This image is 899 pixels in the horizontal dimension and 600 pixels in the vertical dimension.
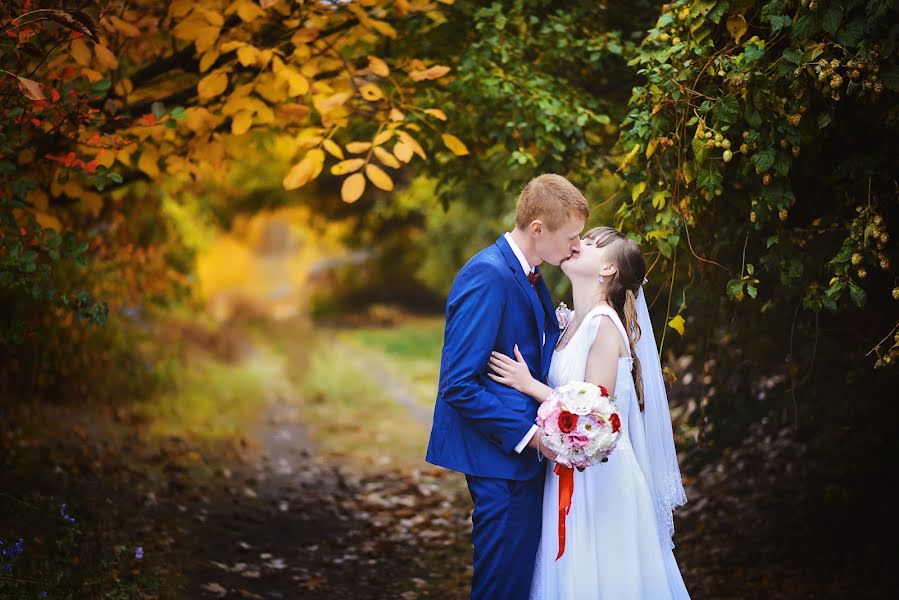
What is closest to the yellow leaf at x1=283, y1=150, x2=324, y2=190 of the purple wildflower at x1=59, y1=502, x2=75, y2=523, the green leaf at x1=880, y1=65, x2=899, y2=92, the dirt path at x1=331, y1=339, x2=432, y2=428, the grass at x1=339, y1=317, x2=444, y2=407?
the purple wildflower at x1=59, y1=502, x2=75, y2=523

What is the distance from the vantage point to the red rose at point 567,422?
9.82 ft

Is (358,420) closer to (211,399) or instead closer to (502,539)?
(211,399)

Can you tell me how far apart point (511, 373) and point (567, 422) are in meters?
0.33

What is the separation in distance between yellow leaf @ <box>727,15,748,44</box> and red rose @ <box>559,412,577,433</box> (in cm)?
196

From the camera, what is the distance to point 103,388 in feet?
25.6

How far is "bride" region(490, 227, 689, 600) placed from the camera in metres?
3.31

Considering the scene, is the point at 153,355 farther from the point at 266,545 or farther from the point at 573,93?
the point at 573,93

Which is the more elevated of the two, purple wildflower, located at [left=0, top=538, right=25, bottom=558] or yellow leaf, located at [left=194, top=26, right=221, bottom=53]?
yellow leaf, located at [left=194, top=26, right=221, bottom=53]

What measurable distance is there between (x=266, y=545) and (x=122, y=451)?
73.4 inches

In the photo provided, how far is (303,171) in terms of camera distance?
4117mm

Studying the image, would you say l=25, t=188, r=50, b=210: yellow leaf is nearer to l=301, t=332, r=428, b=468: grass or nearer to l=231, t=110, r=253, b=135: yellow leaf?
l=231, t=110, r=253, b=135: yellow leaf

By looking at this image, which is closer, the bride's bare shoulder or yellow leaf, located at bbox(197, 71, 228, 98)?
the bride's bare shoulder

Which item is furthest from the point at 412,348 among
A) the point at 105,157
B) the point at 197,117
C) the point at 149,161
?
the point at 105,157

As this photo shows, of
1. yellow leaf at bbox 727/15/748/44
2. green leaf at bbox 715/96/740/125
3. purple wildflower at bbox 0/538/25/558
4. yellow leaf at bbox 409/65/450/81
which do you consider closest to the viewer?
green leaf at bbox 715/96/740/125
